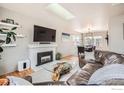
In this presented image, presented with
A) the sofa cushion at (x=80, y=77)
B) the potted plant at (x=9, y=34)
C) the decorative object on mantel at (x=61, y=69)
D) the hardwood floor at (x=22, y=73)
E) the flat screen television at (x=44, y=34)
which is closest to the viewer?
the sofa cushion at (x=80, y=77)

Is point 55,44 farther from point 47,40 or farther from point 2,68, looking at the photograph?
point 2,68

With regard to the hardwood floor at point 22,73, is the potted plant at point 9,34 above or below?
above

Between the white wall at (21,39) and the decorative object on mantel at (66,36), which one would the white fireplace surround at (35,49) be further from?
the decorative object on mantel at (66,36)

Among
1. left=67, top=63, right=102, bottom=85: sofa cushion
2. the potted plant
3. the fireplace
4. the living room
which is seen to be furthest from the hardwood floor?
left=67, top=63, right=102, bottom=85: sofa cushion

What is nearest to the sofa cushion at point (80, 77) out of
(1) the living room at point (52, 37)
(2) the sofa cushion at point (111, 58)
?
(1) the living room at point (52, 37)

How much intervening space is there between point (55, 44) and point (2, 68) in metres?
0.64

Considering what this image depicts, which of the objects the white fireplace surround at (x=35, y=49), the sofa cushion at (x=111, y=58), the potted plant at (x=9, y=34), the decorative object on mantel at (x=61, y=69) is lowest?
the decorative object on mantel at (x=61, y=69)

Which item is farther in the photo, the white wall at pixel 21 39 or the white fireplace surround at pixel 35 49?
the white fireplace surround at pixel 35 49

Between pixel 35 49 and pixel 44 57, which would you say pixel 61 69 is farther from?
pixel 35 49

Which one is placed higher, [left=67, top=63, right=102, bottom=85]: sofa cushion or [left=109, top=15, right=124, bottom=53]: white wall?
[left=109, top=15, right=124, bottom=53]: white wall

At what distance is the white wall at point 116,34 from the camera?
1452 mm

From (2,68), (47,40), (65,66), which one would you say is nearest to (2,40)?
(2,68)

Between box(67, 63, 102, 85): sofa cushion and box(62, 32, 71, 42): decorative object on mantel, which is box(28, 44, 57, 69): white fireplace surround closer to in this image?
box(62, 32, 71, 42): decorative object on mantel

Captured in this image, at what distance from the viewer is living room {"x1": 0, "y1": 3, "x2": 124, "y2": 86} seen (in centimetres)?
125
